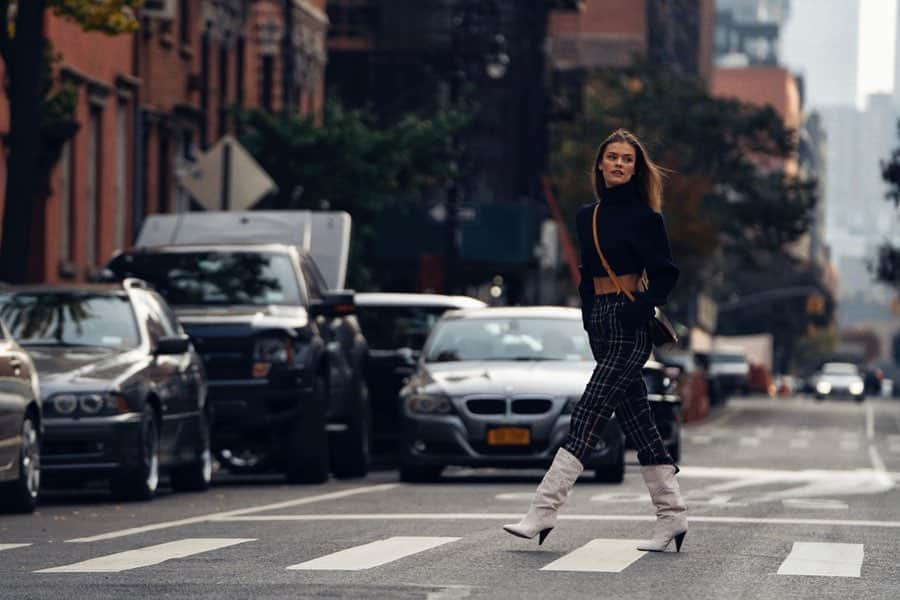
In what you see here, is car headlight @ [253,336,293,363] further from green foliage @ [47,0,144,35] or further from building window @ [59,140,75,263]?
building window @ [59,140,75,263]

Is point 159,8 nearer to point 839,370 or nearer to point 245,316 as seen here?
point 245,316

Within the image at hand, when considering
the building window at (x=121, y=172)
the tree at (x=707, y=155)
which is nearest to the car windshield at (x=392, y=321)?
the building window at (x=121, y=172)

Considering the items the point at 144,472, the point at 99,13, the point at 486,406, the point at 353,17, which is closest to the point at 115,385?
the point at 144,472

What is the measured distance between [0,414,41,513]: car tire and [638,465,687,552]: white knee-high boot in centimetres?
519

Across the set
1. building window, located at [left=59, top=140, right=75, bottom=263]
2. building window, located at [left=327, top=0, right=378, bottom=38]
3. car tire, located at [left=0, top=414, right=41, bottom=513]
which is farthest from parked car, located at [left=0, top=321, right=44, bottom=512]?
building window, located at [left=327, top=0, right=378, bottom=38]

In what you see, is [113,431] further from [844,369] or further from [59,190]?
[844,369]

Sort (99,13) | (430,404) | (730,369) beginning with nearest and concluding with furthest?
(430,404), (99,13), (730,369)

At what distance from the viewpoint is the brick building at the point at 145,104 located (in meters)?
35.9

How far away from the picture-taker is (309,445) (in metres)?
21.0

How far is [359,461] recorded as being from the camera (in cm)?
2270

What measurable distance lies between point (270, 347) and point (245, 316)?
38 centimetres

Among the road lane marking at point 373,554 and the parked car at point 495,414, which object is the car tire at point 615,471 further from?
the road lane marking at point 373,554

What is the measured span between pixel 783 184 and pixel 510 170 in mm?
7900

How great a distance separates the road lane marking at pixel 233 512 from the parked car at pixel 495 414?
0.49 meters
